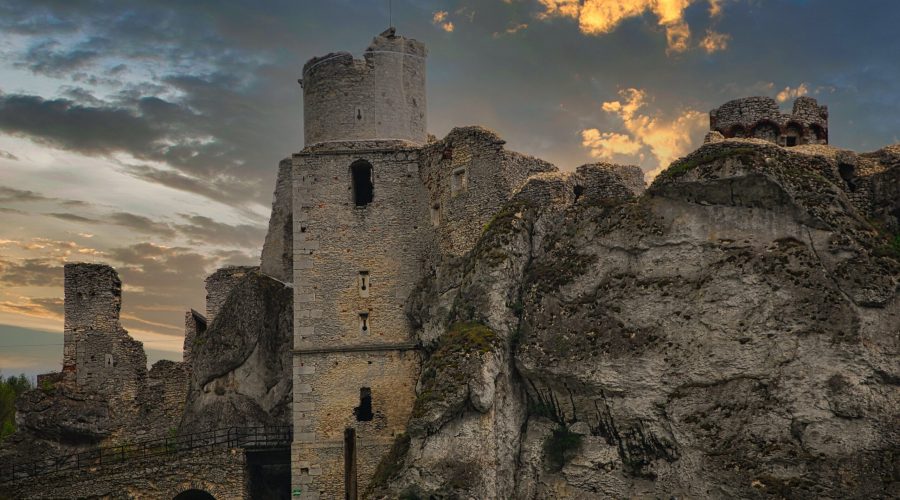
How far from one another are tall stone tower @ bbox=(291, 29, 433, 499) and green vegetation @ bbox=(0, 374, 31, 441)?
22214 mm

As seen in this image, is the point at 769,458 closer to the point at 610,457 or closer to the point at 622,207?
the point at 610,457

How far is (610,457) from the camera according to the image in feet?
Answer: 114

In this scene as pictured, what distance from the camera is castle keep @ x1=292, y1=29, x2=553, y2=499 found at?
1555 inches

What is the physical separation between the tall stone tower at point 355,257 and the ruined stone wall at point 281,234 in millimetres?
5613

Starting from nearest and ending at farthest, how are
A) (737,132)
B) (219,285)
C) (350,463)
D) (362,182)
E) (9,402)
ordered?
(350,463) < (737,132) < (362,182) < (219,285) < (9,402)

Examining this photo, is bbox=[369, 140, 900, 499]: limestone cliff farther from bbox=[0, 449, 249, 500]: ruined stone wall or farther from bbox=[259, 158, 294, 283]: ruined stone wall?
bbox=[259, 158, 294, 283]: ruined stone wall

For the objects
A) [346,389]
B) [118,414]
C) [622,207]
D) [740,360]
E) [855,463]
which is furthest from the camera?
[118,414]

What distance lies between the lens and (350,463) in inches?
1559

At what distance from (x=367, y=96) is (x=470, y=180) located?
6150 millimetres

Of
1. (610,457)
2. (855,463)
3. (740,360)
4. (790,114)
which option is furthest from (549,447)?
(790,114)

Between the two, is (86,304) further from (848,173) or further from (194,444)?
(848,173)

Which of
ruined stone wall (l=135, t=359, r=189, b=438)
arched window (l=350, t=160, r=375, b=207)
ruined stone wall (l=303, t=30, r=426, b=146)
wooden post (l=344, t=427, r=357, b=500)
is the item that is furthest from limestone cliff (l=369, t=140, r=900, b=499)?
ruined stone wall (l=135, t=359, r=189, b=438)

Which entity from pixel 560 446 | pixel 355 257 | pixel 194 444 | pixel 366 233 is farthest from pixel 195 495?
pixel 560 446

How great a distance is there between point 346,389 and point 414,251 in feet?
18.5
